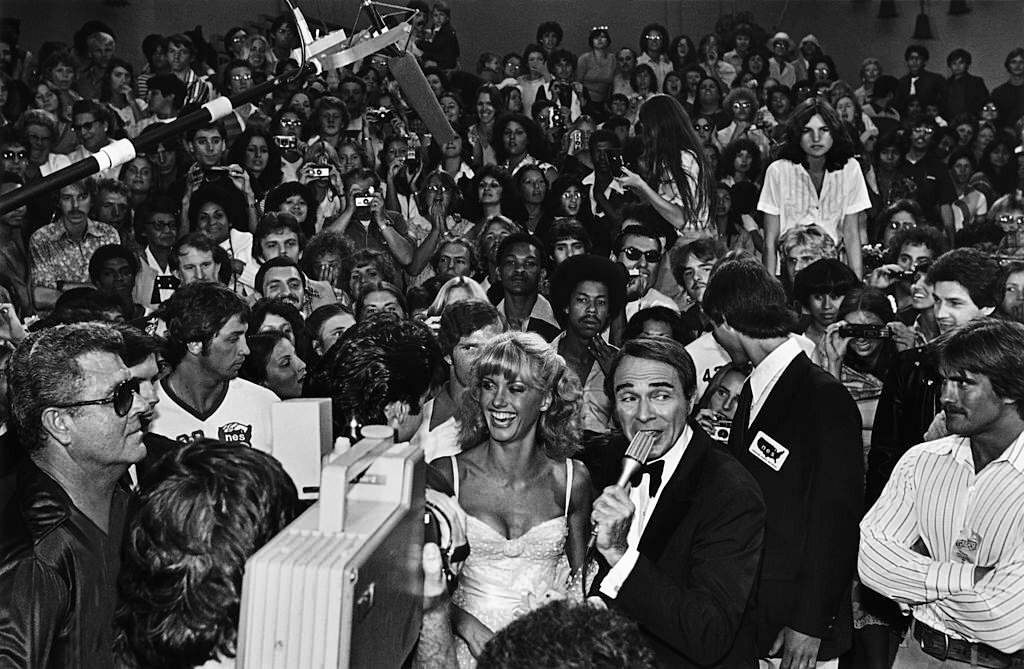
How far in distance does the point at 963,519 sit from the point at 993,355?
1.40ft

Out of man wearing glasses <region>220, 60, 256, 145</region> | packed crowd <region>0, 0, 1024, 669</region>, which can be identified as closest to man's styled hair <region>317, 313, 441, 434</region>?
packed crowd <region>0, 0, 1024, 669</region>

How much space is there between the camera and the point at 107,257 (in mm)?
6098

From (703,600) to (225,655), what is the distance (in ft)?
3.64

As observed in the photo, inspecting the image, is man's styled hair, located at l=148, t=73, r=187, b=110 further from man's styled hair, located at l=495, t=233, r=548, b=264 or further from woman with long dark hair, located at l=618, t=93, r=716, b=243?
man's styled hair, located at l=495, t=233, r=548, b=264

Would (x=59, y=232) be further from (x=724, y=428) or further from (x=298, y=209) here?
(x=724, y=428)

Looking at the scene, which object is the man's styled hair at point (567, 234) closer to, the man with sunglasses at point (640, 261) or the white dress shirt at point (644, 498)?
the man with sunglasses at point (640, 261)

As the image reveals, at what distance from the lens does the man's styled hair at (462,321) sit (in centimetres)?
440

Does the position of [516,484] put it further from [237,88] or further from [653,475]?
[237,88]

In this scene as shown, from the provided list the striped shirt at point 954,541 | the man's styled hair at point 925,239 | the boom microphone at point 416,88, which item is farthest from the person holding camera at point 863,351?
the boom microphone at point 416,88

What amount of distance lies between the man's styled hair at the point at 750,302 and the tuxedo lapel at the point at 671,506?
3.21 feet

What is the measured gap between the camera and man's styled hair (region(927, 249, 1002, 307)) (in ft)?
14.3

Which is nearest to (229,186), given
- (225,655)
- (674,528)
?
(674,528)


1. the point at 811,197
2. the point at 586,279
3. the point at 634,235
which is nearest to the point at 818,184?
the point at 811,197

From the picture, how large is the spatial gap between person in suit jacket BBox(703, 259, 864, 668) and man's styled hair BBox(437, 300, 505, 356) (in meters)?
1.30
